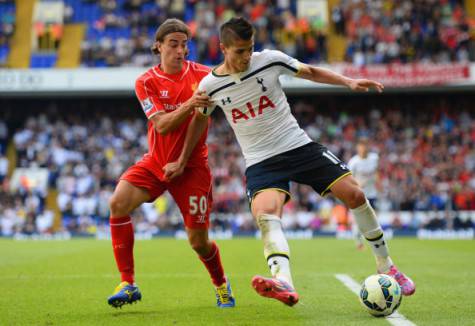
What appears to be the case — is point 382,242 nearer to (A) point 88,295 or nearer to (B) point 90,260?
(A) point 88,295

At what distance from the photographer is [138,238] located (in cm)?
2773

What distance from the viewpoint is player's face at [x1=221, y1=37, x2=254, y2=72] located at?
21.1 feet

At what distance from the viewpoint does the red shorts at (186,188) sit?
7496 millimetres

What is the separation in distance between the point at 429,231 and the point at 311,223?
4.12 m

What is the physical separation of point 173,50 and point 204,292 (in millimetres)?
2959

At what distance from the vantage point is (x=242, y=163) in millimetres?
30922

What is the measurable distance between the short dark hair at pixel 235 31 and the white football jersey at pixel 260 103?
1.15 ft

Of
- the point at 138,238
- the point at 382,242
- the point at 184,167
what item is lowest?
the point at 138,238

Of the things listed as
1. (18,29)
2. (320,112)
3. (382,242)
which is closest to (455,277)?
(382,242)

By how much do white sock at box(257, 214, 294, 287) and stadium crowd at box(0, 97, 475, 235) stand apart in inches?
835

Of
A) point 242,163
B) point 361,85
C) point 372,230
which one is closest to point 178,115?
point 361,85

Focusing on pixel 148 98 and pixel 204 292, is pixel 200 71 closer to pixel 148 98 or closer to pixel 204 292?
pixel 148 98

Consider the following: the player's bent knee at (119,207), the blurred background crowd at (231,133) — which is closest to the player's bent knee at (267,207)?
the player's bent knee at (119,207)

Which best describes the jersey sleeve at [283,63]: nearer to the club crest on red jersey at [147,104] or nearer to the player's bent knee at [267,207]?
the player's bent knee at [267,207]
